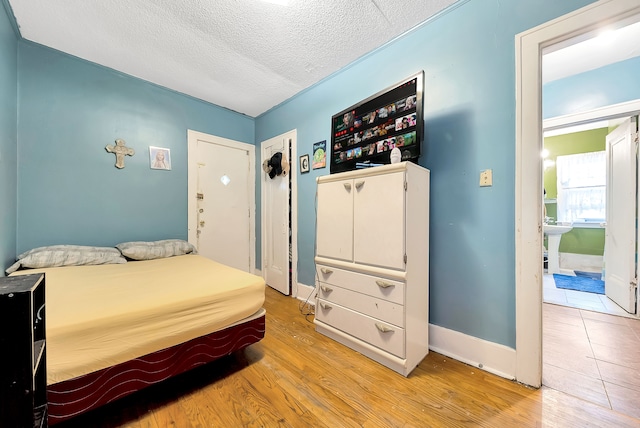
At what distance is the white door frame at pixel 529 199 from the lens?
1403mm

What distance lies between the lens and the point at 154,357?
1.25 meters

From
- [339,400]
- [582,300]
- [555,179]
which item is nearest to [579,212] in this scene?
[555,179]

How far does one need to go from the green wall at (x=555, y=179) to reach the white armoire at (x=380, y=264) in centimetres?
443

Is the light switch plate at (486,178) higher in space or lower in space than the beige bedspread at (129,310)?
higher

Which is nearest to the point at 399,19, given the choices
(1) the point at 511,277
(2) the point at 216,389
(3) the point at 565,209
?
(1) the point at 511,277

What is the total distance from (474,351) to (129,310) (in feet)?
7.04

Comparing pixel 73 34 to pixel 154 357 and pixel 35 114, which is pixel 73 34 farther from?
pixel 154 357

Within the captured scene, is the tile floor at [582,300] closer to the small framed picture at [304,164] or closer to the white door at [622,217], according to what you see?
the white door at [622,217]

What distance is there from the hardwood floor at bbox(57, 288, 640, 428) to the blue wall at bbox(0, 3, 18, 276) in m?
1.68

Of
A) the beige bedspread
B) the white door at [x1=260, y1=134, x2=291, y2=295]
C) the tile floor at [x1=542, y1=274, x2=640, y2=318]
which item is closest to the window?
the tile floor at [x1=542, y1=274, x2=640, y2=318]

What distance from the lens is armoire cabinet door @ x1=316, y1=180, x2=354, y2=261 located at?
188 cm

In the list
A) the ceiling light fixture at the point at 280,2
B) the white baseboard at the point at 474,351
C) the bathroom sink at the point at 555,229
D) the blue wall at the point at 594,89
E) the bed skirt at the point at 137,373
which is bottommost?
the white baseboard at the point at 474,351

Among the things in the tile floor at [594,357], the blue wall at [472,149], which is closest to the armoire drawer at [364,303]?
the blue wall at [472,149]

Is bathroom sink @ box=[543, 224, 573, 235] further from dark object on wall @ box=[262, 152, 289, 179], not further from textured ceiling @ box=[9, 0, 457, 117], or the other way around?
dark object on wall @ box=[262, 152, 289, 179]
